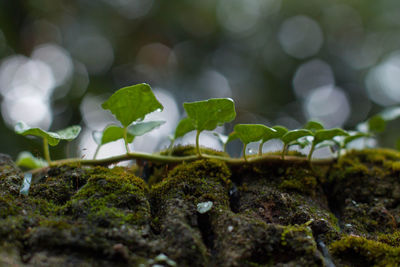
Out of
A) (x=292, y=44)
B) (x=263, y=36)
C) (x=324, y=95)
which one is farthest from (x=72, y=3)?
(x=324, y=95)

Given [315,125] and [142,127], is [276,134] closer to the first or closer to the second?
[315,125]

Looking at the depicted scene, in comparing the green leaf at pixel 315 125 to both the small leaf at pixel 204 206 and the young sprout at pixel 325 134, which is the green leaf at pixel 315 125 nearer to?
the young sprout at pixel 325 134

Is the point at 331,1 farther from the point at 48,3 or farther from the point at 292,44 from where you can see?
the point at 48,3

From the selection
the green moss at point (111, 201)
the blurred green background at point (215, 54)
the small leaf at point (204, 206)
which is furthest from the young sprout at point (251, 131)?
the blurred green background at point (215, 54)

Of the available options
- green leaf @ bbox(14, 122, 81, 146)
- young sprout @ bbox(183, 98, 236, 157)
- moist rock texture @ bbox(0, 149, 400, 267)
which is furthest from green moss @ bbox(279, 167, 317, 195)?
green leaf @ bbox(14, 122, 81, 146)

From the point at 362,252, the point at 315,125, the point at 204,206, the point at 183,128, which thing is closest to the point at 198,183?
the point at 204,206

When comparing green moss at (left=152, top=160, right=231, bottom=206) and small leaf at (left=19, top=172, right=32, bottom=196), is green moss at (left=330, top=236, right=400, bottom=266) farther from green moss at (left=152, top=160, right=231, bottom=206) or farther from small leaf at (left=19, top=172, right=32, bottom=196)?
small leaf at (left=19, top=172, right=32, bottom=196)
